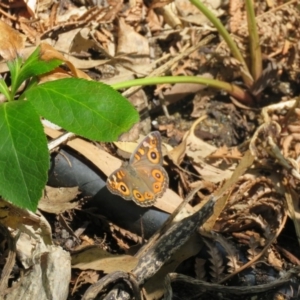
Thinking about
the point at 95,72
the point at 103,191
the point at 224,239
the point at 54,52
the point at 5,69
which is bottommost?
the point at 224,239

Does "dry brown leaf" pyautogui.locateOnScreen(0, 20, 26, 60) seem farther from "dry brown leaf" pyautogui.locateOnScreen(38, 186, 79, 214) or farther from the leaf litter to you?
"dry brown leaf" pyautogui.locateOnScreen(38, 186, 79, 214)

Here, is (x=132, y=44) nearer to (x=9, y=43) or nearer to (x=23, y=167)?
(x=9, y=43)

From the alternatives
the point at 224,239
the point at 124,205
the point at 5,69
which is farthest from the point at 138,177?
the point at 5,69

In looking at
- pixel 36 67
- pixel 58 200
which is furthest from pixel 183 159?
pixel 36 67

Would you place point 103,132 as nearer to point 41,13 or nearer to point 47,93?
point 47,93

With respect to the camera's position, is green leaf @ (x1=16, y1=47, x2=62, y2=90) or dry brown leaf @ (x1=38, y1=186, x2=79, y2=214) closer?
green leaf @ (x1=16, y1=47, x2=62, y2=90)

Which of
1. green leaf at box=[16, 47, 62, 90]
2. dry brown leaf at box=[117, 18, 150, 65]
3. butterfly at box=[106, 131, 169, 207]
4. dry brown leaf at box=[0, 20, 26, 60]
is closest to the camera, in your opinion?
green leaf at box=[16, 47, 62, 90]

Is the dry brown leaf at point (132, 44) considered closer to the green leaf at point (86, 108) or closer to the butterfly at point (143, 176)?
the butterfly at point (143, 176)

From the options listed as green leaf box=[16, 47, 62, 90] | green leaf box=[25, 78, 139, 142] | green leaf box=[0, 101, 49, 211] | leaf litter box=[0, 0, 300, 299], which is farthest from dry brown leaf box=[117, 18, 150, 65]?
green leaf box=[0, 101, 49, 211]
